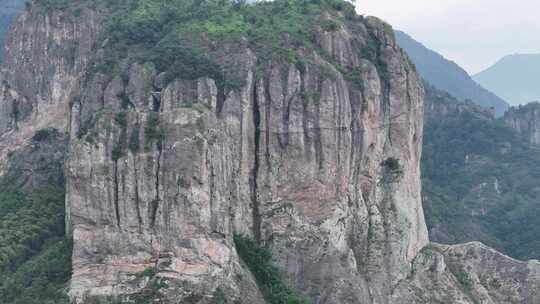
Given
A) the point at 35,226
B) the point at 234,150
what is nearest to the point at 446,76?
the point at 234,150

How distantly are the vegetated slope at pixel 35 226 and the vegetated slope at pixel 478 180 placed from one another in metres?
34.6

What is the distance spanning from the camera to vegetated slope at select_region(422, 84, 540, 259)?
74.4 metres

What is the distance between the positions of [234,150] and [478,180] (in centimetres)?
4581

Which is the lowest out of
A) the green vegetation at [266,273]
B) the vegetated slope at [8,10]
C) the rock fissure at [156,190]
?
the green vegetation at [266,273]

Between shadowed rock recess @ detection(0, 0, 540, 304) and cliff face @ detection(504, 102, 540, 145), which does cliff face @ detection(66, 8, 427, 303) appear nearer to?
shadowed rock recess @ detection(0, 0, 540, 304)

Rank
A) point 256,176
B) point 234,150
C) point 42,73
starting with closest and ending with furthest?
point 234,150 < point 256,176 < point 42,73

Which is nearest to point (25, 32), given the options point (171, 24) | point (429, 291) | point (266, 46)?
point (171, 24)

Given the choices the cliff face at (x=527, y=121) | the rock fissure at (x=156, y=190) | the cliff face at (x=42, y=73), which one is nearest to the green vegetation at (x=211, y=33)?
the cliff face at (x=42, y=73)

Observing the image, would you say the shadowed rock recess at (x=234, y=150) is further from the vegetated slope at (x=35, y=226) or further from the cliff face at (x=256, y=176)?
the vegetated slope at (x=35, y=226)

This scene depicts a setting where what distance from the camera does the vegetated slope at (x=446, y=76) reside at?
15962 centimetres

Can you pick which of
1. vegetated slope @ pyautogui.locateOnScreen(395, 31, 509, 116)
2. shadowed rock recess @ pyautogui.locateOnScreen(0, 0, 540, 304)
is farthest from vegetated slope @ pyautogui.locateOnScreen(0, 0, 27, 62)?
vegetated slope @ pyautogui.locateOnScreen(395, 31, 509, 116)

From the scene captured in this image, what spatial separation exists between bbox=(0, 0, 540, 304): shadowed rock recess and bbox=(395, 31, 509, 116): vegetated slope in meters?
107

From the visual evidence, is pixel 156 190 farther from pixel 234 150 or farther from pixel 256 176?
pixel 256 176

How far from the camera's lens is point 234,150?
42188 mm
